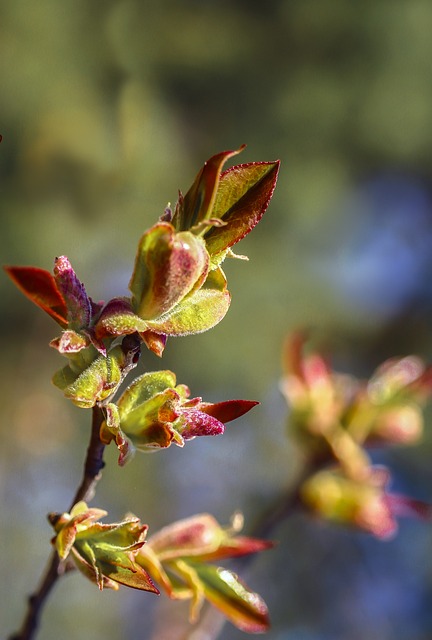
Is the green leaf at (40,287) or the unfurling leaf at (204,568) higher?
the green leaf at (40,287)

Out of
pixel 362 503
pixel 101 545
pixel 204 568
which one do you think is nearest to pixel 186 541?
pixel 204 568

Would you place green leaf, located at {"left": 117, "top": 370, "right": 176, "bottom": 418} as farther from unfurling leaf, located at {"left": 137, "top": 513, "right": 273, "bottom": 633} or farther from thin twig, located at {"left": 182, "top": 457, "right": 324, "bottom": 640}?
thin twig, located at {"left": 182, "top": 457, "right": 324, "bottom": 640}

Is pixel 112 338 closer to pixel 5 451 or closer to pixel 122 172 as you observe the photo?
pixel 5 451

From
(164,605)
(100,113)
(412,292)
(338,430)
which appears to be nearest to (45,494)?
(164,605)

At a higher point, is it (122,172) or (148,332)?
(122,172)

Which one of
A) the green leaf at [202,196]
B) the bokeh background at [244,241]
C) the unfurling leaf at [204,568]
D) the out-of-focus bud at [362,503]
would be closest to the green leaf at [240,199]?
the green leaf at [202,196]

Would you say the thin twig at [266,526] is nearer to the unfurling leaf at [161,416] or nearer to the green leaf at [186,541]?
the green leaf at [186,541]

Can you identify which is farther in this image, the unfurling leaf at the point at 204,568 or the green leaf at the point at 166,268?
the unfurling leaf at the point at 204,568
